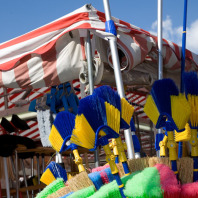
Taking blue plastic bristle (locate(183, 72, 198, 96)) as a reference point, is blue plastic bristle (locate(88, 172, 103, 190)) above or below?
below

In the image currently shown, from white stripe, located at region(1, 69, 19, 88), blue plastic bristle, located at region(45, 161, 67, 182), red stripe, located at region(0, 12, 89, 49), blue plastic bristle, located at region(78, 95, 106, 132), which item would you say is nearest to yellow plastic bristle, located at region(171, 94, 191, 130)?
blue plastic bristle, located at region(78, 95, 106, 132)

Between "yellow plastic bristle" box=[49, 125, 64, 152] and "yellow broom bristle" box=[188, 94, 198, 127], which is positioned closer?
"yellow broom bristle" box=[188, 94, 198, 127]

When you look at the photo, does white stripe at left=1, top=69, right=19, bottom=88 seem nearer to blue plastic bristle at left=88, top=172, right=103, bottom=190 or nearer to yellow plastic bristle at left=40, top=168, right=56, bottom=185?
yellow plastic bristle at left=40, top=168, right=56, bottom=185

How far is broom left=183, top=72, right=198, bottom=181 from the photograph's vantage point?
43.5 inches

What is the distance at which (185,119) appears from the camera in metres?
1.08

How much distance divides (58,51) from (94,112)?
119 centimetres

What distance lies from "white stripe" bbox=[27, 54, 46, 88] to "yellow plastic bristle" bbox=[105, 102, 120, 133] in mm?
1205

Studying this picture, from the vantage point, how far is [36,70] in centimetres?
220

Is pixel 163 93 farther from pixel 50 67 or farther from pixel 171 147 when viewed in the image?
pixel 50 67

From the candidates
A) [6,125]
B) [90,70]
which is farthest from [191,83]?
[6,125]

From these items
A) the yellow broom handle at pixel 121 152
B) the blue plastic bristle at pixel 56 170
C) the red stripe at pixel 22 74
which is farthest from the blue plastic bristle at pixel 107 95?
the red stripe at pixel 22 74

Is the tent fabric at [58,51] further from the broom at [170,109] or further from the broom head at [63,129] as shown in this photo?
the broom at [170,109]

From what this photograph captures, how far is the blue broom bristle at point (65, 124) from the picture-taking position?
1.28m

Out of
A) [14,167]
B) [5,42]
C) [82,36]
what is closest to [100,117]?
[82,36]
